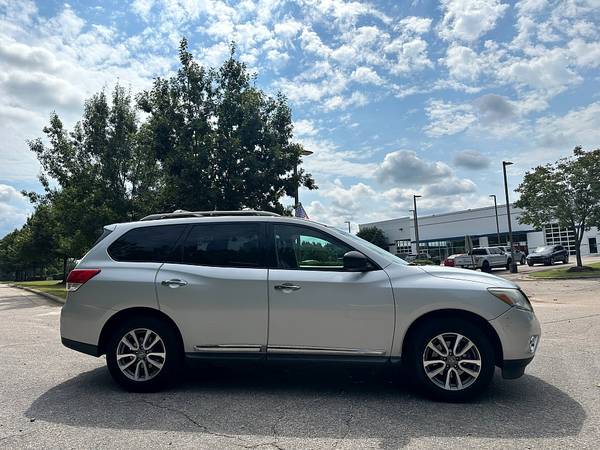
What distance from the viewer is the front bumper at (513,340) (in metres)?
4.76

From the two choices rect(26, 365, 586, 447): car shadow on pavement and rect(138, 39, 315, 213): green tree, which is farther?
rect(138, 39, 315, 213): green tree

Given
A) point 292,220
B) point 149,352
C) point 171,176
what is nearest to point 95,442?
point 149,352

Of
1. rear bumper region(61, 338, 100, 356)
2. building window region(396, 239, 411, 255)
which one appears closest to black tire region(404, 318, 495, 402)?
rear bumper region(61, 338, 100, 356)

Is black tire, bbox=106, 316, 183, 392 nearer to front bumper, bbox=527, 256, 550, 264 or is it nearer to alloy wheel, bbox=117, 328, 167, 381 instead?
alloy wheel, bbox=117, 328, 167, 381

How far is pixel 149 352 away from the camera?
17.0 ft

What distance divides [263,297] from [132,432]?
5.48 ft

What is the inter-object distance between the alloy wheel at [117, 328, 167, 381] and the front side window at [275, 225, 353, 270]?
5.03 ft

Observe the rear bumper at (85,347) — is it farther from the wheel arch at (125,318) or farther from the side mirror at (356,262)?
the side mirror at (356,262)

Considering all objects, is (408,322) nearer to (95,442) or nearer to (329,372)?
(329,372)

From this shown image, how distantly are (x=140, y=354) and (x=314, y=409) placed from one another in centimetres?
191

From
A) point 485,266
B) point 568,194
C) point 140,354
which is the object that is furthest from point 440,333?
point 485,266

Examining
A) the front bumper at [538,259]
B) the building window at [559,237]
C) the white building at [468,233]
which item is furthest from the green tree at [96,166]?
the building window at [559,237]

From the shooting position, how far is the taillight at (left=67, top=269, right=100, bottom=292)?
17.6 feet

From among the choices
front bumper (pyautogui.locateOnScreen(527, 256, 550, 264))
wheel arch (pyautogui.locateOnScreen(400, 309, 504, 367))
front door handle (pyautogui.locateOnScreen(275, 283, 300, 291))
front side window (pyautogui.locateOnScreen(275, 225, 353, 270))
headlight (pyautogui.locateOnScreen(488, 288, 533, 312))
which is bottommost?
wheel arch (pyautogui.locateOnScreen(400, 309, 504, 367))
